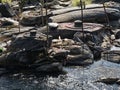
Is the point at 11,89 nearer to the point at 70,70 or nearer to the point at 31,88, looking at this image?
the point at 31,88

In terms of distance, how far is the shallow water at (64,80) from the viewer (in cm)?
4653

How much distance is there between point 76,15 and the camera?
241 feet

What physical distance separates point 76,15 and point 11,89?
31488 mm

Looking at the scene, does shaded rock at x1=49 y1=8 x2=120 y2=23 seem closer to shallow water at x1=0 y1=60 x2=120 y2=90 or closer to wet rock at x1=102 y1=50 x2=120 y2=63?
wet rock at x1=102 y1=50 x2=120 y2=63

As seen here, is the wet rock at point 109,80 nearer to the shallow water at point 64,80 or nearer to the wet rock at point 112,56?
the shallow water at point 64,80

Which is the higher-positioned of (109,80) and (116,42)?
(109,80)

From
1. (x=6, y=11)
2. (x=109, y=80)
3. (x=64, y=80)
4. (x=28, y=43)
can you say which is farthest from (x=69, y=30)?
(x=6, y=11)

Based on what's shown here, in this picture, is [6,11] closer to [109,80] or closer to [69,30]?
[69,30]

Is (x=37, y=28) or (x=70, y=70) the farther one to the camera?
(x=37, y=28)

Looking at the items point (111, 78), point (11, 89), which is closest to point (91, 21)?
point (111, 78)

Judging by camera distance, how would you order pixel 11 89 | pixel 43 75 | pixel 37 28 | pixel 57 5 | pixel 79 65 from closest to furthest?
pixel 11 89 → pixel 43 75 → pixel 79 65 → pixel 37 28 → pixel 57 5

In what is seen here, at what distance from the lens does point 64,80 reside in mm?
48906

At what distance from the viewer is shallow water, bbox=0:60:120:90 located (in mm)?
46531

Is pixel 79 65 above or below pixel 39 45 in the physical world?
below
